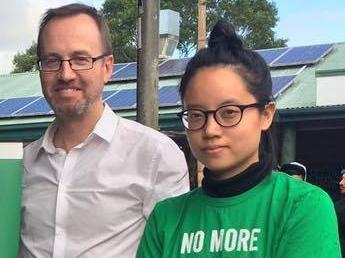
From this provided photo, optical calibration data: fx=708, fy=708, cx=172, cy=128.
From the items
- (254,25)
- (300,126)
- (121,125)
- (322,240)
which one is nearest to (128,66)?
(300,126)

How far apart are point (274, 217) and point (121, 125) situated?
2.93ft

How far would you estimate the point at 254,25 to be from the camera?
32.4 m

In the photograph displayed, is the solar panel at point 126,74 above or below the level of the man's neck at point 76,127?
below

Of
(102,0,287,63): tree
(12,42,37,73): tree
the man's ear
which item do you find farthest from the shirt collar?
(12,42,37,73): tree

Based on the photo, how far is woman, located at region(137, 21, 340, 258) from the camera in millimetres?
1611

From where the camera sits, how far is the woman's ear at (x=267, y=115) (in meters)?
1.79

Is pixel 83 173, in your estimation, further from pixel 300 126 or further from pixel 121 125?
pixel 300 126

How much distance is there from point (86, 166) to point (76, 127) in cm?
14

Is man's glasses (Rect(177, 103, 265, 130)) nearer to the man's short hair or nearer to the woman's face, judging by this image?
the woman's face

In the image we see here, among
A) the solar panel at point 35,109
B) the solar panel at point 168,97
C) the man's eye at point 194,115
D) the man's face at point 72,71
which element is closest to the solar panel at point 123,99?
the solar panel at point 168,97

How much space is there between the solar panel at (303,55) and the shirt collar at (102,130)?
9590 mm

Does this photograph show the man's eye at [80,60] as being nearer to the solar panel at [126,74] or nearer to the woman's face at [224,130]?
the woman's face at [224,130]

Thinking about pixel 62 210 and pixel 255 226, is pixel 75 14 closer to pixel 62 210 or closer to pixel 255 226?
pixel 62 210

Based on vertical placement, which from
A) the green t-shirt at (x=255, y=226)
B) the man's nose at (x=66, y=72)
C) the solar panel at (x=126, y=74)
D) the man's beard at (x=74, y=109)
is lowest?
the solar panel at (x=126, y=74)
